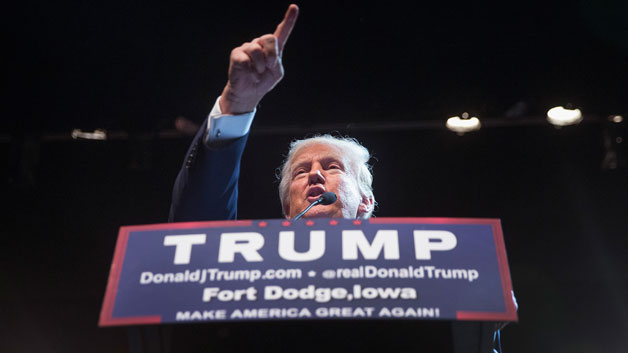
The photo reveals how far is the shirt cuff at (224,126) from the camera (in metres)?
1.56

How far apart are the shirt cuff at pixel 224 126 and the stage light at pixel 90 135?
3.79 m

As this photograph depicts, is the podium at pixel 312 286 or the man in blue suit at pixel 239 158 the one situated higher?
the man in blue suit at pixel 239 158

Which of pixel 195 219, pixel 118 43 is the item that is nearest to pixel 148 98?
pixel 118 43

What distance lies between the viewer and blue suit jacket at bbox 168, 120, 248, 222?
63.7 inches

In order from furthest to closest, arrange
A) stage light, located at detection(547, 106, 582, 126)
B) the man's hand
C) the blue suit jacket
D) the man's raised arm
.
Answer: stage light, located at detection(547, 106, 582, 126)
the blue suit jacket
the man's raised arm
the man's hand

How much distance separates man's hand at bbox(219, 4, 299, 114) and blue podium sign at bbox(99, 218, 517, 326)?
0.48 m

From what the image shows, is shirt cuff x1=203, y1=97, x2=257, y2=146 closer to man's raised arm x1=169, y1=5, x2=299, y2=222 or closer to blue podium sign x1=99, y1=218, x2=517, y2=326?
man's raised arm x1=169, y1=5, x2=299, y2=222

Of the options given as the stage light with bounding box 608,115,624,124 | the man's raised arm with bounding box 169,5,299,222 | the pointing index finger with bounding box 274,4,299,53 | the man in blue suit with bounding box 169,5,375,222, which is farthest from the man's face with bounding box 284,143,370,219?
the stage light with bounding box 608,115,624,124

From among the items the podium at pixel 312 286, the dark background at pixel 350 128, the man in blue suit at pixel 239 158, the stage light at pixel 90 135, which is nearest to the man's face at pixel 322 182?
the man in blue suit at pixel 239 158

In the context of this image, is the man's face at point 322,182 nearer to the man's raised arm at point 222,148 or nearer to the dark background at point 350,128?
the man's raised arm at point 222,148

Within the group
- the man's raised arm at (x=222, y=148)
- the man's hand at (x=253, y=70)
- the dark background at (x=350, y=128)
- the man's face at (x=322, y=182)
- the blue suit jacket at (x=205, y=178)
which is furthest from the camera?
the dark background at (x=350, y=128)

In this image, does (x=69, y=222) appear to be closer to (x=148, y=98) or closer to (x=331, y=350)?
(x=148, y=98)

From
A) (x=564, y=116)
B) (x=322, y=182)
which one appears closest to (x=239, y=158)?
(x=322, y=182)

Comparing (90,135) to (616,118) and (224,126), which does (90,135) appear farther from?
(616,118)
